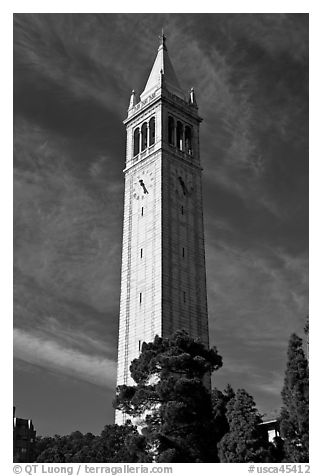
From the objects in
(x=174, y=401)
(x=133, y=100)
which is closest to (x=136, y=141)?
(x=133, y=100)

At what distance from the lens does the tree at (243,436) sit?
29062mm

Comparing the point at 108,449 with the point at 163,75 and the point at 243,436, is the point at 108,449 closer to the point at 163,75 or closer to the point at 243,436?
the point at 243,436

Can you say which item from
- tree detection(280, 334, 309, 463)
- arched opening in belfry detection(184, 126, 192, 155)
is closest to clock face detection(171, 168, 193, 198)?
arched opening in belfry detection(184, 126, 192, 155)

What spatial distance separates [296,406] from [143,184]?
105 ft

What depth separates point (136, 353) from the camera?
161 ft

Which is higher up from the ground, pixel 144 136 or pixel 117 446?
pixel 144 136

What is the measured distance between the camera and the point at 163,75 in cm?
5941

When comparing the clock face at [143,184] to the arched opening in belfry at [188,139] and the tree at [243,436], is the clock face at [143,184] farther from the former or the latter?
the tree at [243,436]

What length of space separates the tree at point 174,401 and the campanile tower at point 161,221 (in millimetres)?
11810

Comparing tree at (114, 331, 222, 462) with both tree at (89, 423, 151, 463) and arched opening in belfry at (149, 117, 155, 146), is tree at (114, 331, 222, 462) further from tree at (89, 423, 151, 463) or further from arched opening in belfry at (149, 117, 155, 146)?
arched opening in belfry at (149, 117, 155, 146)

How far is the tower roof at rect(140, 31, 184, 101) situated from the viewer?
2357 inches

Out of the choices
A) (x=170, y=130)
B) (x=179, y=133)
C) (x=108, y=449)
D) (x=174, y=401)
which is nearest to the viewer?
(x=174, y=401)

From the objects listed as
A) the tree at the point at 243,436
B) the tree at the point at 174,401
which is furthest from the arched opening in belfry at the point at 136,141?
the tree at the point at 243,436
